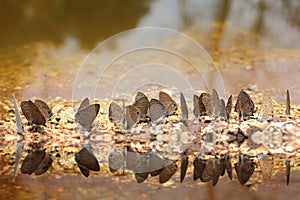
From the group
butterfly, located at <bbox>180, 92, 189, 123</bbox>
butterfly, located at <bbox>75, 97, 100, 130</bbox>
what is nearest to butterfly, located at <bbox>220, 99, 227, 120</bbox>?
butterfly, located at <bbox>180, 92, 189, 123</bbox>

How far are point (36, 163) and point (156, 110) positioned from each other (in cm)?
68

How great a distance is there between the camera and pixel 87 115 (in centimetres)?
262

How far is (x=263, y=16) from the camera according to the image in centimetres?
414

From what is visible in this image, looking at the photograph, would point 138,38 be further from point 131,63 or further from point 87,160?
point 87,160

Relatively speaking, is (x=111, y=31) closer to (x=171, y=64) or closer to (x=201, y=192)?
(x=171, y=64)

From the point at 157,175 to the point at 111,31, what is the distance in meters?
1.81

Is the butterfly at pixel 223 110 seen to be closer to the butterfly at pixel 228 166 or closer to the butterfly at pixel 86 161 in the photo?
the butterfly at pixel 228 166

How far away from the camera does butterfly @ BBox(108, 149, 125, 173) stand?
2.31 meters

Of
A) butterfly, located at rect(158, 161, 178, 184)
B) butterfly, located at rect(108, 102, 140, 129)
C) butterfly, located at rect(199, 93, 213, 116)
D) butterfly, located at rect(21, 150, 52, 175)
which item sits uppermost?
butterfly, located at rect(199, 93, 213, 116)

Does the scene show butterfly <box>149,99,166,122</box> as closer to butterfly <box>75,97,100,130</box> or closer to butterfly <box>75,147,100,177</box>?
butterfly <box>75,97,100,130</box>

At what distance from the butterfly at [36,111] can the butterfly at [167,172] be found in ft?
2.35

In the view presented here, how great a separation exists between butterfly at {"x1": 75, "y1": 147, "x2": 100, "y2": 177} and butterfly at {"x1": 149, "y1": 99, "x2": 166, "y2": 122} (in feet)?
1.31

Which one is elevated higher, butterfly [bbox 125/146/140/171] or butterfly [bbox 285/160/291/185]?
butterfly [bbox 125/146/140/171]

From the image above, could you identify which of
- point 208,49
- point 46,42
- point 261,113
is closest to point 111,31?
point 46,42
